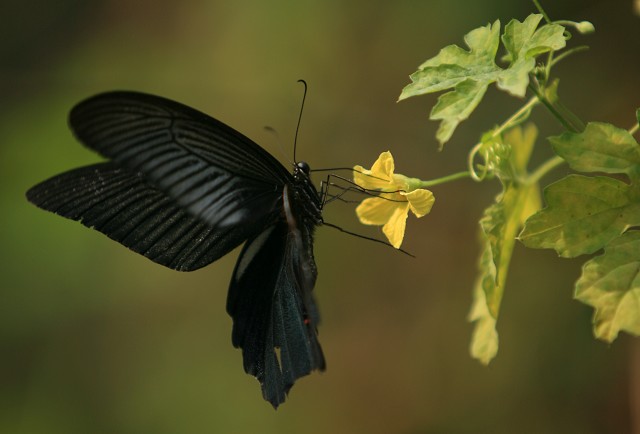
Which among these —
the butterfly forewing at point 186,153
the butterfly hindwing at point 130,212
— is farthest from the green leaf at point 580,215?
the butterfly hindwing at point 130,212

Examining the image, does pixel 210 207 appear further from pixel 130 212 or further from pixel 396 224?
pixel 396 224

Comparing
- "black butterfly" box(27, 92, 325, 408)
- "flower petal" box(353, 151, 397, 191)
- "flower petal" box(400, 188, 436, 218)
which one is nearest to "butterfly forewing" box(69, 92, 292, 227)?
"black butterfly" box(27, 92, 325, 408)

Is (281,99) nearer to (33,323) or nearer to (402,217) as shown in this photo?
(33,323)

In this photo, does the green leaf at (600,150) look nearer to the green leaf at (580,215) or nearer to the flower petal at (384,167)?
the green leaf at (580,215)

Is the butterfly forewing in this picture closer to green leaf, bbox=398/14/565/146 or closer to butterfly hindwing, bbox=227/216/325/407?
butterfly hindwing, bbox=227/216/325/407

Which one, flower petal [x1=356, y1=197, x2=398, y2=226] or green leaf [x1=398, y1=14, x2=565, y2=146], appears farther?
flower petal [x1=356, y1=197, x2=398, y2=226]

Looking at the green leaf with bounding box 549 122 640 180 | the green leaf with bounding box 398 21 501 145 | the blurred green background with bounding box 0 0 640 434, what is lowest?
the blurred green background with bounding box 0 0 640 434

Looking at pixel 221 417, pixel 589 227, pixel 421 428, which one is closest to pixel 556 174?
pixel 421 428
